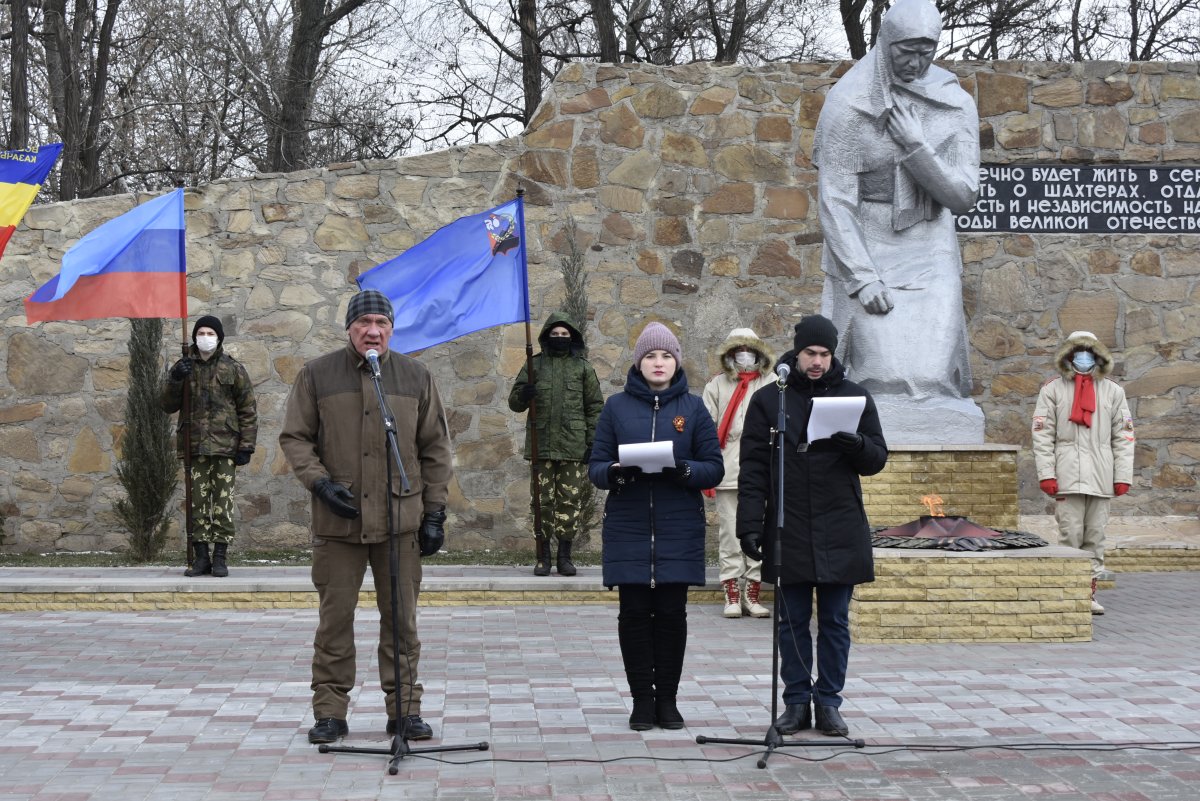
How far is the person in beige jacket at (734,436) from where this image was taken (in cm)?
896

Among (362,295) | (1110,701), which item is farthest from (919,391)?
(362,295)

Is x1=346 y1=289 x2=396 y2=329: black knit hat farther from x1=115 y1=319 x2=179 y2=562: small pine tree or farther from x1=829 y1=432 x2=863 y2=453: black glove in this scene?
x1=115 y1=319 x2=179 y2=562: small pine tree

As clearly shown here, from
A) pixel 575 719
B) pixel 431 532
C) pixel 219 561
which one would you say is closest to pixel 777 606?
pixel 575 719

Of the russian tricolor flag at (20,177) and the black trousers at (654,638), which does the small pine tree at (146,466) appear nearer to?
the russian tricolor flag at (20,177)

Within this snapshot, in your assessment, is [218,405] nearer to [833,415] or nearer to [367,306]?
[367,306]

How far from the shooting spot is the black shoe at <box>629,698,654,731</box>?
5.68 metres

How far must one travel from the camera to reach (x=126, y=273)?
10469 mm

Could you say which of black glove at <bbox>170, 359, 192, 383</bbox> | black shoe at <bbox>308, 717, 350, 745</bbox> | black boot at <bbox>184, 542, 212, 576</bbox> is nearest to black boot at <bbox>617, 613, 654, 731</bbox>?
black shoe at <bbox>308, 717, 350, 745</bbox>

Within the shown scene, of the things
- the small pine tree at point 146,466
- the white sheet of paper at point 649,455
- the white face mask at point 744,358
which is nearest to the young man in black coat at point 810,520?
the white sheet of paper at point 649,455

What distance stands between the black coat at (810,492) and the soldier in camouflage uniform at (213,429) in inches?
209

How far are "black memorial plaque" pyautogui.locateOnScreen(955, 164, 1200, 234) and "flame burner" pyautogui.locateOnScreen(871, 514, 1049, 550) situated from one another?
206 inches

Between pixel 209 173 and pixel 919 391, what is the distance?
15.2 meters

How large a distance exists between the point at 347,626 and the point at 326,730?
1.26 ft

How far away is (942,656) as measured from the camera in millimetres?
7324
